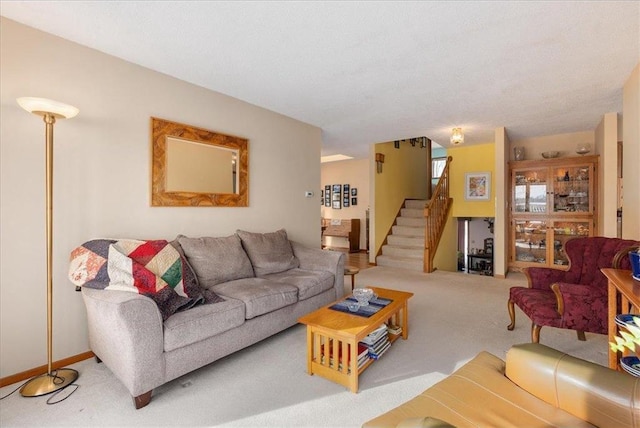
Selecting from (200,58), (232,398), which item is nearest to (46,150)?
(200,58)

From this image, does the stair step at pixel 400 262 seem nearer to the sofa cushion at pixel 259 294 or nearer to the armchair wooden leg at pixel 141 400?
the sofa cushion at pixel 259 294

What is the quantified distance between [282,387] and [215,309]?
70 centimetres

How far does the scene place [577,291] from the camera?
226 centimetres

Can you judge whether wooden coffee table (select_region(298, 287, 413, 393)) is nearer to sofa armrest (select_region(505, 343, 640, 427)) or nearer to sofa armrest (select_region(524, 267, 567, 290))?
sofa armrest (select_region(505, 343, 640, 427))

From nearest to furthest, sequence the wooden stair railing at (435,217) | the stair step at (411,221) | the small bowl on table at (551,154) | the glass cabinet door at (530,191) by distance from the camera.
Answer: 1. the small bowl on table at (551,154)
2. the glass cabinet door at (530,191)
3. the wooden stair railing at (435,217)
4. the stair step at (411,221)

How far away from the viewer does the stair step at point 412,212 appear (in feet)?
22.7

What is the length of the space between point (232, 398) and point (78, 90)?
2560 millimetres

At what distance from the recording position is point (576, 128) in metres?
4.91

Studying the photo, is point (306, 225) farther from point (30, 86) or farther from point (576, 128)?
point (576, 128)

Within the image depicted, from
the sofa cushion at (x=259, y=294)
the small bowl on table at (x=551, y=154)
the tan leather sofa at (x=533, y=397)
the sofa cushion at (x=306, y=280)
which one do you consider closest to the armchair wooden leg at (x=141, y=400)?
the sofa cushion at (x=259, y=294)

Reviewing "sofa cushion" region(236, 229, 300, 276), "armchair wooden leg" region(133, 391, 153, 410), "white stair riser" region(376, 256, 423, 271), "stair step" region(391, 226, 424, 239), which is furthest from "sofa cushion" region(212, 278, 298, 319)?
"stair step" region(391, 226, 424, 239)

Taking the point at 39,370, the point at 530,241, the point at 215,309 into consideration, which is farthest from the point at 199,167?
the point at 530,241

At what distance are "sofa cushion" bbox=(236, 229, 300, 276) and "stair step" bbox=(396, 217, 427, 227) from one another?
386 cm

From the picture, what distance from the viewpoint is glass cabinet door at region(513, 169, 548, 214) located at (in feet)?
17.8
